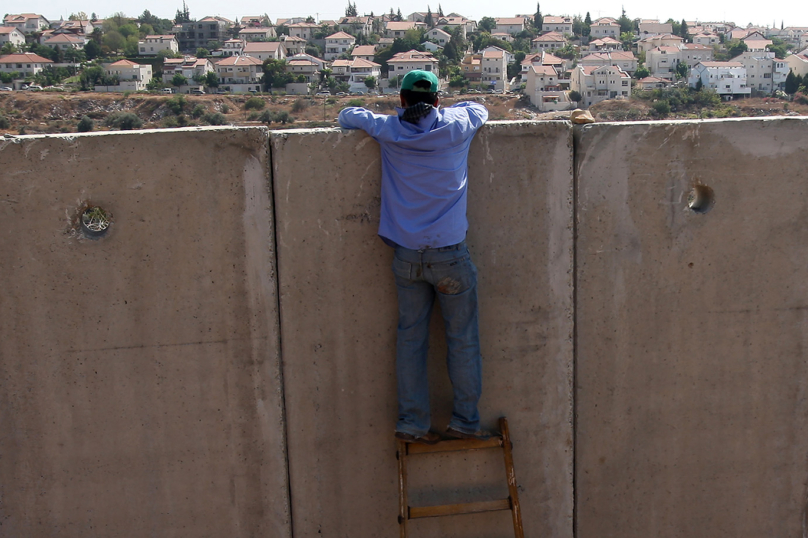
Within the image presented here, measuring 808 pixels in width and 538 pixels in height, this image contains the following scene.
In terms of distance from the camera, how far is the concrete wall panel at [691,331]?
2.90 m

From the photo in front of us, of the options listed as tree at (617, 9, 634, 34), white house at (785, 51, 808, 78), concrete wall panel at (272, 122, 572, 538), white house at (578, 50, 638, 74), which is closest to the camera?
concrete wall panel at (272, 122, 572, 538)

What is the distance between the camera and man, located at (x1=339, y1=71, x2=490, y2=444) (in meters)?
2.63

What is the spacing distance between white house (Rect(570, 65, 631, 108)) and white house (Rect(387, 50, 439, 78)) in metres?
20.8

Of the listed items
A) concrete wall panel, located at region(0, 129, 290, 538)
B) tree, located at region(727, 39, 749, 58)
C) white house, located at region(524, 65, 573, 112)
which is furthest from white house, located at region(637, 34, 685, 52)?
concrete wall panel, located at region(0, 129, 290, 538)

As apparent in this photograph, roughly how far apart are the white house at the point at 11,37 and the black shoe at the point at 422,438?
141 metres

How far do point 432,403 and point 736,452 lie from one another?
49.0 inches

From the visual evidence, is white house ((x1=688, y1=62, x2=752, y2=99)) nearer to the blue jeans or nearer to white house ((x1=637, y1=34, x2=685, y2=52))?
white house ((x1=637, y1=34, x2=685, y2=52))

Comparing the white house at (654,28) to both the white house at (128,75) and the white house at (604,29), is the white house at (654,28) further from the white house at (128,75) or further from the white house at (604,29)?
the white house at (128,75)

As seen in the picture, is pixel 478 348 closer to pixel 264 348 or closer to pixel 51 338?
pixel 264 348

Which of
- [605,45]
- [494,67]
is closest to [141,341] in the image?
[494,67]

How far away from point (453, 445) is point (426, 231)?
85 centimetres

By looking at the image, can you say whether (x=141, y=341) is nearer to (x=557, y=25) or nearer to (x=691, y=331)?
(x=691, y=331)

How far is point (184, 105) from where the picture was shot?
269ft

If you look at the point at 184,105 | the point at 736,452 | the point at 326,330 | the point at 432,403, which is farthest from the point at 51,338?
the point at 184,105
